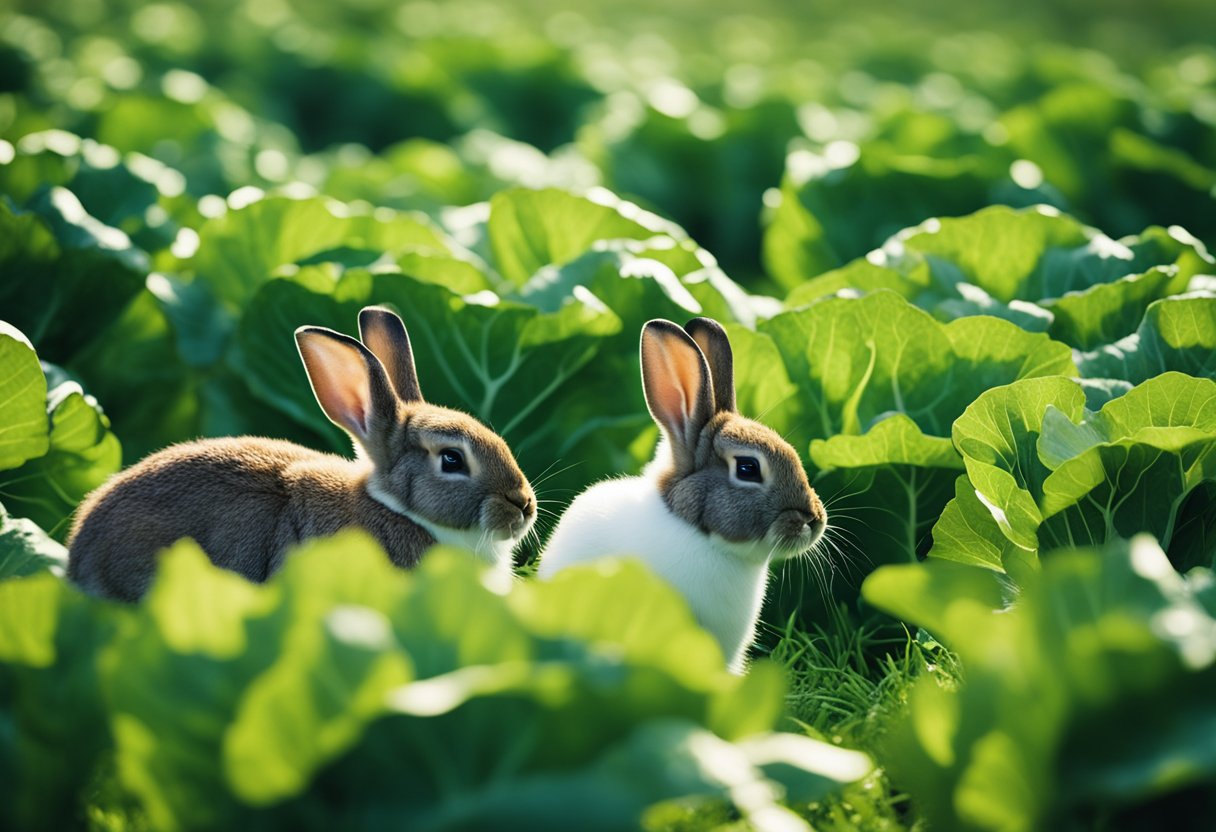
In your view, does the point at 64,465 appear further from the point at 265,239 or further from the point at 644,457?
the point at 644,457

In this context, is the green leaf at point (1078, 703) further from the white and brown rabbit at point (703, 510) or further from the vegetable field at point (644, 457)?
the white and brown rabbit at point (703, 510)

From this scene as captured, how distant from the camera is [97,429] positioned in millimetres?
3402

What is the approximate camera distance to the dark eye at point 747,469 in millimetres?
2973

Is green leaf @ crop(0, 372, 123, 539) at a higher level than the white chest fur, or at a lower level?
lower

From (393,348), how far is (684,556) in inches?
34.8

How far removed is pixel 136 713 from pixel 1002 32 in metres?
17.8

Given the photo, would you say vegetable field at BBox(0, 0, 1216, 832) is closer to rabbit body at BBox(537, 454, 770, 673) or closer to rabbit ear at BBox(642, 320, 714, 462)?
rabbit body at BBox(537, 454, 770, 673)

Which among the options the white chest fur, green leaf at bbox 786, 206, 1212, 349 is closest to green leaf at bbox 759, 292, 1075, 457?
green leaf at bbox 786, 206, 1212, 349

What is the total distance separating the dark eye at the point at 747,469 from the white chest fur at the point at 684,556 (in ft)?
0.50

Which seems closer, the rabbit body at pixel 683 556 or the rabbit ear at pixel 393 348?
the rabbit body at pixel 683 556

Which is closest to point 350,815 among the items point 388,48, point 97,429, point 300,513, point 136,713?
point 136,713

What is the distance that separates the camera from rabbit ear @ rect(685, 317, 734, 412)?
10.2 feet

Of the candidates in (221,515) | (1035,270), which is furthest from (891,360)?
(221,515)

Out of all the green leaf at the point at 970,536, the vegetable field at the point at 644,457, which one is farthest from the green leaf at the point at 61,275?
the green leaf at the point at 970,536
